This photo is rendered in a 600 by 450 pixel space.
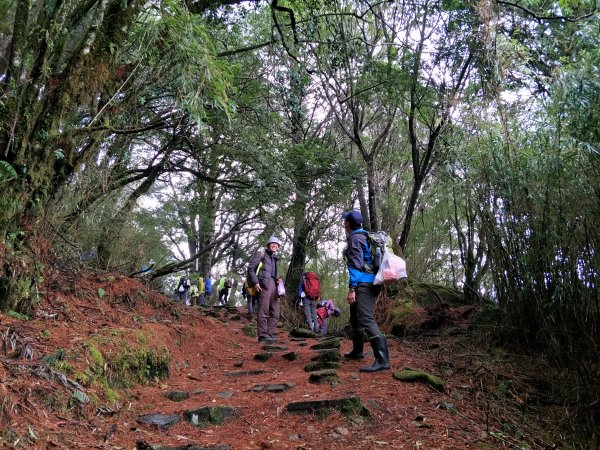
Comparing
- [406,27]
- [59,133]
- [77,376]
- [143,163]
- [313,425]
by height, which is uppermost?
[406,27]

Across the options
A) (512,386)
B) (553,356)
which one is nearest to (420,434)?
(512,386)

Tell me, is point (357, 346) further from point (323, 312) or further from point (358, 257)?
point (323, 312)

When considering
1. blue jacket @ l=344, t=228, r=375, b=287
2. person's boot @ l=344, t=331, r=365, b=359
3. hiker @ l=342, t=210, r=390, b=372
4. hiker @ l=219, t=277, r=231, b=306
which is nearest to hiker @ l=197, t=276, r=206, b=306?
hiker @ l=219, t=277, r=231, b=306

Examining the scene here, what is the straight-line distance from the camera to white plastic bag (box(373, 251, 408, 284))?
17.8 feet

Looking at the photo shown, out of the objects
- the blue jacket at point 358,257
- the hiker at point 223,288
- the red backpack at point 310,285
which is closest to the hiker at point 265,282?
the blue jacket at point 358,257

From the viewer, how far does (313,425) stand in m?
3.92

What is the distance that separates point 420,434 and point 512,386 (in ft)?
6.39

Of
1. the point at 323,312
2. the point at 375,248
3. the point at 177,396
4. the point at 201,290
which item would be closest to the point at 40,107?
the point at 177,396

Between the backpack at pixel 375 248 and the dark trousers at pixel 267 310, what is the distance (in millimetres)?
3025

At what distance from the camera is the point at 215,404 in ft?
15.2

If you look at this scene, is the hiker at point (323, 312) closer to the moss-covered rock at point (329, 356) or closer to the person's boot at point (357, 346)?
the moss-covered rock at point (329, 356)

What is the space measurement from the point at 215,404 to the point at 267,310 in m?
3.90

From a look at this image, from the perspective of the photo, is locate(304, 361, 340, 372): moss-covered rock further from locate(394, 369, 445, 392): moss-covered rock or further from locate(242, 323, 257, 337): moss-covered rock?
locate(242, 323, 257, 337): moss-covered rock

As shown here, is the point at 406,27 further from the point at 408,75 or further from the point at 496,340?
the point at 496,340
